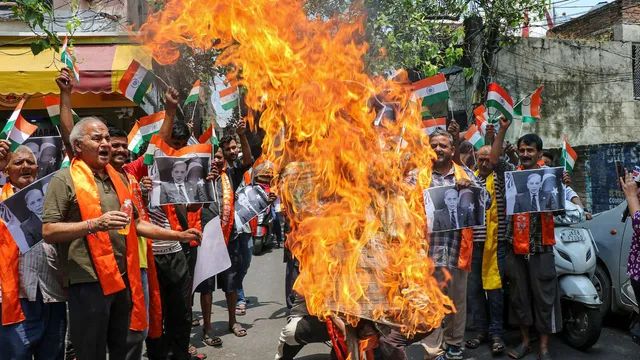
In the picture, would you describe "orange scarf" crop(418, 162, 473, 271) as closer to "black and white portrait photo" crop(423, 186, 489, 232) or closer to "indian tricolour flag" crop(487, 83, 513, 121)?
"black and white portrait photo" crop(423, 186, 489, 232)

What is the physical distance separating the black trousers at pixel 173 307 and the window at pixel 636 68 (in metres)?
16.1

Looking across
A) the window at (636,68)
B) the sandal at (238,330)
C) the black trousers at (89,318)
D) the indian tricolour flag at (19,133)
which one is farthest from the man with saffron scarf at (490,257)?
the window at (636,68)

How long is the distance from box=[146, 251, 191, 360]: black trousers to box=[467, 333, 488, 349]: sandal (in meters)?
3.01

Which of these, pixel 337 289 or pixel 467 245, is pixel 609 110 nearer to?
pixel 467 245

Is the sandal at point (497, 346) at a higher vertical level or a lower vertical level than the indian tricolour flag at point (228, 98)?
lower

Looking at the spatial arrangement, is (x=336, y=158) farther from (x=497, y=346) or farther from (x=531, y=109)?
(x=531, y=109)

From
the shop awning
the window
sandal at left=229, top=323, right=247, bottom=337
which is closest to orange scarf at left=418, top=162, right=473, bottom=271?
sandal at left=229, top=323, right=247, bottom=337

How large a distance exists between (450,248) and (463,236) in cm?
18

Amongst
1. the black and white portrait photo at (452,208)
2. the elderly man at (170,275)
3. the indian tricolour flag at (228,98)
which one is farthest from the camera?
the indian tricolour flag at (228,98)

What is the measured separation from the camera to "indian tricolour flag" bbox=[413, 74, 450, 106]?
6117 mm

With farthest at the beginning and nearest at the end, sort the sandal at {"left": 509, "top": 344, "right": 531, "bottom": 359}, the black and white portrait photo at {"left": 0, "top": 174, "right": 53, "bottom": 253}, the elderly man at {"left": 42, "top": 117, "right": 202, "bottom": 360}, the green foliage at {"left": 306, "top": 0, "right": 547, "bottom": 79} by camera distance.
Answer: the green foliage at {"left": 306, "top": 0, "right": 547, "bottom": 79}, the sandal at {"left": 509, "top": 344, "right": 531, "bottom": 359}, the black and white portrait photo at {"left": 0, "top": 174, "right": 53, "bottom": 253}, the elderly man at {"left": 42, "top": 117, "right": 202, "bottom": 360}

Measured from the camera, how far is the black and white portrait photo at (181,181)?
15.0ft

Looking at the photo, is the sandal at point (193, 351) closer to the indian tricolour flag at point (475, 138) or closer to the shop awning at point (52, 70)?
the indian tricolour flag at point (475, 138)

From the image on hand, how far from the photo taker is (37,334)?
412 cm
